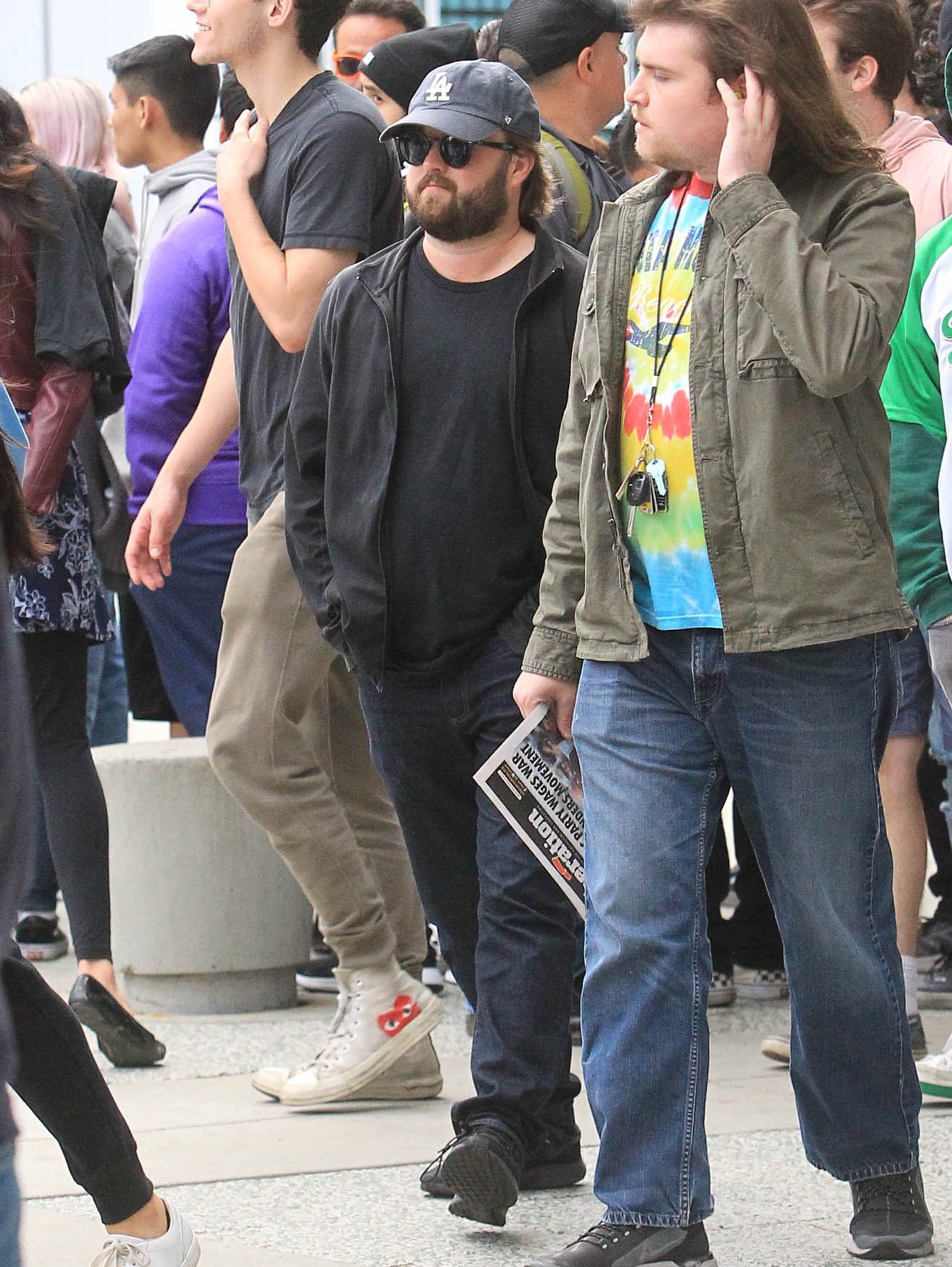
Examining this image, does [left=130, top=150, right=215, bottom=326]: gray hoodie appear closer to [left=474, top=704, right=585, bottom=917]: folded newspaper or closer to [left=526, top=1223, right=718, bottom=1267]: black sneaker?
[left=474, top=704, right=585, bottom=917]: folded newspaper

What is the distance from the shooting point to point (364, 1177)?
4270 mm

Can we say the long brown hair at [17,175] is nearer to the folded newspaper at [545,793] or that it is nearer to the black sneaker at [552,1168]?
the folded newspaper at [545,793]

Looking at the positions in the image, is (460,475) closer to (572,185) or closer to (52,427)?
(572,185)

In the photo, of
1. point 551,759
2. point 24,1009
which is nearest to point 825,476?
point 551,759

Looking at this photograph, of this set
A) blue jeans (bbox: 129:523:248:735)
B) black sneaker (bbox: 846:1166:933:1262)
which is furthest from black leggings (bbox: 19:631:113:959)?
black sneaker (bbox: 846:1166:933:1262)

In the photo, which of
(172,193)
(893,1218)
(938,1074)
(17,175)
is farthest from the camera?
→ (172,193)

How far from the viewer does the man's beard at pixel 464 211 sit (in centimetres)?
415

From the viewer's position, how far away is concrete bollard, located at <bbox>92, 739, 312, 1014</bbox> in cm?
586

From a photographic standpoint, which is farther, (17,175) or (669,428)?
(17,175)

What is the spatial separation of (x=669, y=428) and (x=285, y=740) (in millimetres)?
1609

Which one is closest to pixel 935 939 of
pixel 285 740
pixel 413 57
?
pixel 285 740

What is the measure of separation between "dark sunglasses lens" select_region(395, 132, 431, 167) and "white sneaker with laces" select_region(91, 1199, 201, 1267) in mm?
2056

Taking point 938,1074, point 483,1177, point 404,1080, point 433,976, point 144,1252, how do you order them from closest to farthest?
point 144,1252 < point 483,1177 < point 938,1074 < point 404,1080 < point 433,976

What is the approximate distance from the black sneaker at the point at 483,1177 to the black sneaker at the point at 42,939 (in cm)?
315
